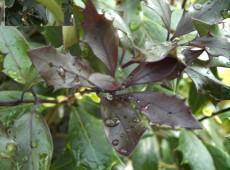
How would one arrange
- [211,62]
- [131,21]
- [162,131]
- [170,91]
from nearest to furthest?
[211,62] → [131,21] → [170,91] → [162,131]

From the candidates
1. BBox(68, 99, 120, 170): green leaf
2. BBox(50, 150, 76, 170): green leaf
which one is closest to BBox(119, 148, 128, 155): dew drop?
BBox(68, 99, 120, 170): green leaf

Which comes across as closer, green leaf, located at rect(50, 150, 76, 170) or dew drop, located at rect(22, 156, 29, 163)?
dew drop, located at rect(22, 156, 29, 163)

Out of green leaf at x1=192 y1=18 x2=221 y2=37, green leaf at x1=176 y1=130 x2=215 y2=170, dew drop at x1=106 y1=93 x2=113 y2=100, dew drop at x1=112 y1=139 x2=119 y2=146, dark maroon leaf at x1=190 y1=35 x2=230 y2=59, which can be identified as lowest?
green leaf at x1=176 y1=130 x2=215 y2=170

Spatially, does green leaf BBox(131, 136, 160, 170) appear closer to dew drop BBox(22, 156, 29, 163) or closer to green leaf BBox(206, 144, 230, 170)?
green leaf BBox(206, 144, 230, 170)

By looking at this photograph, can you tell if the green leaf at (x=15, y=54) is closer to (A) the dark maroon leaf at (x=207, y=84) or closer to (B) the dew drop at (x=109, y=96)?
(B) the dew drop at (x=109, y=96)

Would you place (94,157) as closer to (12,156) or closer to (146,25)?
(12,156)

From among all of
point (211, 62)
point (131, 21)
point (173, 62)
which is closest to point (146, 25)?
point (131, 21)

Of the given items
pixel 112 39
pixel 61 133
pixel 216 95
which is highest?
pixel 112 39

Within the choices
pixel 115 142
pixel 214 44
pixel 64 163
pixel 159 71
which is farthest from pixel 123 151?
pixel 64 163

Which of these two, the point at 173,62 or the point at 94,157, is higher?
the point at 173,62
